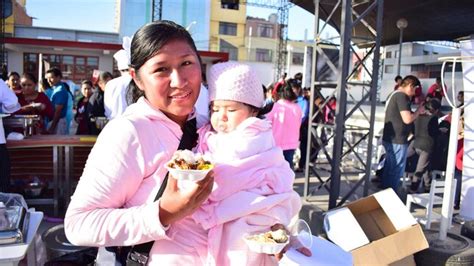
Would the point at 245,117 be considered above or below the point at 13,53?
below

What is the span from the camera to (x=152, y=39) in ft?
4.12

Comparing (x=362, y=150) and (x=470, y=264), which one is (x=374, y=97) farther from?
(x=362, y=150)

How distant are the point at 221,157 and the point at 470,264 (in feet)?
10.2

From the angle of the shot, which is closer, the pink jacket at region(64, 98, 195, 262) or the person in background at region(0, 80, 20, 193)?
the pink jacket at region(64, 98, 195, 262)

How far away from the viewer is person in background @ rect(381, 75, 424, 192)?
237 inches

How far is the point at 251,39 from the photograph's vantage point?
138 ft

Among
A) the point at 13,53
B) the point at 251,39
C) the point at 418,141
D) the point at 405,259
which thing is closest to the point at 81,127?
the point at 405,259

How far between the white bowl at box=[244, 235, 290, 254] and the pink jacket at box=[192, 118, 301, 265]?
41mm

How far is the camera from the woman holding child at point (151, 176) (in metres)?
1.13

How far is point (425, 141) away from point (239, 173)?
652 cm

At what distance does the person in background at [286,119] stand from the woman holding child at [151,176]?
198 inches

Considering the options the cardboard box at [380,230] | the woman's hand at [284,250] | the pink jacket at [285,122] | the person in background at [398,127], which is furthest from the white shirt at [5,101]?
the person in background at [398,127]

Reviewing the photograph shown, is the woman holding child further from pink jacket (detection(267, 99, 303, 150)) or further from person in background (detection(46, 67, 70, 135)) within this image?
person in background (detection(46, 67, 70, 135))

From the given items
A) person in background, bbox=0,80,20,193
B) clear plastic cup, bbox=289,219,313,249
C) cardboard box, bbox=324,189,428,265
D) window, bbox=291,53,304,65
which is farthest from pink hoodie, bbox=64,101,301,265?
window, bbox=291,53,304,65
